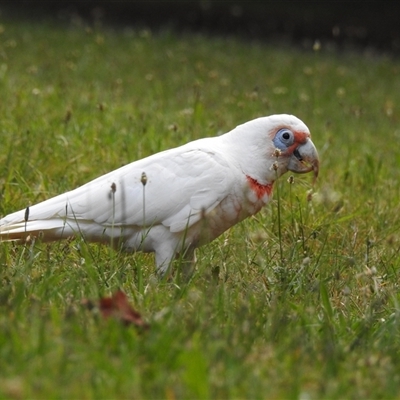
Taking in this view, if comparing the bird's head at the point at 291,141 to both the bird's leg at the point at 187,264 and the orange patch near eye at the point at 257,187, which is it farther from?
the bird's leg at the point at 187,264

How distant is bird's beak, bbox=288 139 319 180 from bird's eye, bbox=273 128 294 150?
0.07 m

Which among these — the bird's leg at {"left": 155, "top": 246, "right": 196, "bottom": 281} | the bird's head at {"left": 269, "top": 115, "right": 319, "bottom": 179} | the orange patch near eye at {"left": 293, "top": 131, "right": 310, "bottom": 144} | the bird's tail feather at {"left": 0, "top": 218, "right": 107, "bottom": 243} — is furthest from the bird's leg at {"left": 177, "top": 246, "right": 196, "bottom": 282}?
the orange patch near eye at {"left": 293, "top": 131, "right": 310, "bottom": 144}

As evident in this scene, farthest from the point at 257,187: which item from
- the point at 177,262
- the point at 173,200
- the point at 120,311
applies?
the point at 120,311

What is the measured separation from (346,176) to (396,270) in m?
1.41

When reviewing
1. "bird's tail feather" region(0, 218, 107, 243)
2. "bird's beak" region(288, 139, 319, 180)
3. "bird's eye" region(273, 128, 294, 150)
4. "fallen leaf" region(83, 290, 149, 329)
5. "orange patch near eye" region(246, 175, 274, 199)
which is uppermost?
"bird's eye" region(273, 128, 294, 150)

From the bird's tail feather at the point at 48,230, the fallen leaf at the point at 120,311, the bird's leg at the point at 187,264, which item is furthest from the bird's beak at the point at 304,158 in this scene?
the fallen leaf at the point at 120,311

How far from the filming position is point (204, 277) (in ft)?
10.4

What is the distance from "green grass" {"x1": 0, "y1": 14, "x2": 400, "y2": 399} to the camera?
7.10 feet

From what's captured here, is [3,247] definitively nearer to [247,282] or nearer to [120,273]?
[120,273]

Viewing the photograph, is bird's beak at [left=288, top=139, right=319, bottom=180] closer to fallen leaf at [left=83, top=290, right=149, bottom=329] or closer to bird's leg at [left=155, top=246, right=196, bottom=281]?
bird's leg at [left=155, top=246, right=196, bottom=281]

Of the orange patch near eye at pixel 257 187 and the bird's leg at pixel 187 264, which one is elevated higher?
the orange patch near eye at pixel 257 187

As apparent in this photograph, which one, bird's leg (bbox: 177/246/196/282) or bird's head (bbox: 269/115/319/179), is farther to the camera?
bird's head (bbox: 269/115/319/179)

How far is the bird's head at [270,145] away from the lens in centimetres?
352

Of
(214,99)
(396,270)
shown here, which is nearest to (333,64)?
(214,99)
